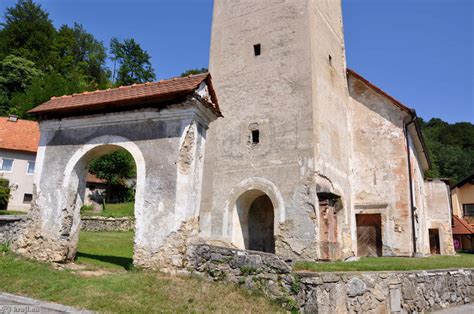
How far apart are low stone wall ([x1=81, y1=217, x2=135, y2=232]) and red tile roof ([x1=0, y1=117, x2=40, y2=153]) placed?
11.2 meters

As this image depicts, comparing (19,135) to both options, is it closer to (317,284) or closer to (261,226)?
(261,226)

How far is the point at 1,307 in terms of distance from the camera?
18.1ft

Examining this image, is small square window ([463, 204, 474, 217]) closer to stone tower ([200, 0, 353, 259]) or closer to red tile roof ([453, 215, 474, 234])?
red tile roof ([453, 215, 474, 234])

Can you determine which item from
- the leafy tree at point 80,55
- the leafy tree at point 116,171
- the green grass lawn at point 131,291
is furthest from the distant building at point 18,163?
the green grass lawn at point 131,291

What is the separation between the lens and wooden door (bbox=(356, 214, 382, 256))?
53.7 ft

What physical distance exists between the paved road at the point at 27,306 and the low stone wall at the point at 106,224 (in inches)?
639

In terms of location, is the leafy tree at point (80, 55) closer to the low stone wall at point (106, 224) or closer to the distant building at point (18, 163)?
the distant building at point (18, 163)

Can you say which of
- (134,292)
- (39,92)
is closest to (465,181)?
(134,292)

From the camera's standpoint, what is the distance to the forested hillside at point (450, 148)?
51.2 m

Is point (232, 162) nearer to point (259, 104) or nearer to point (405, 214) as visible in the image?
point (259, 104)

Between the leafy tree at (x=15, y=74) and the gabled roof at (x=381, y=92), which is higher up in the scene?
the leafy tree at (x=15, y=74)

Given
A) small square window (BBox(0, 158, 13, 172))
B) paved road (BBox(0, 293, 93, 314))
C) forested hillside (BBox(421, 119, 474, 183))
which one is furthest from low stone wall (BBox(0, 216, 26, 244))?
forested hillside (BBox(421, 119, 474, 183))

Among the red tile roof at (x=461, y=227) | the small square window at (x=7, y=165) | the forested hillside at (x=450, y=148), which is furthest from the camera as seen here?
the forested hillside at (x=450, y=148)

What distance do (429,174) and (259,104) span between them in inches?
1632
